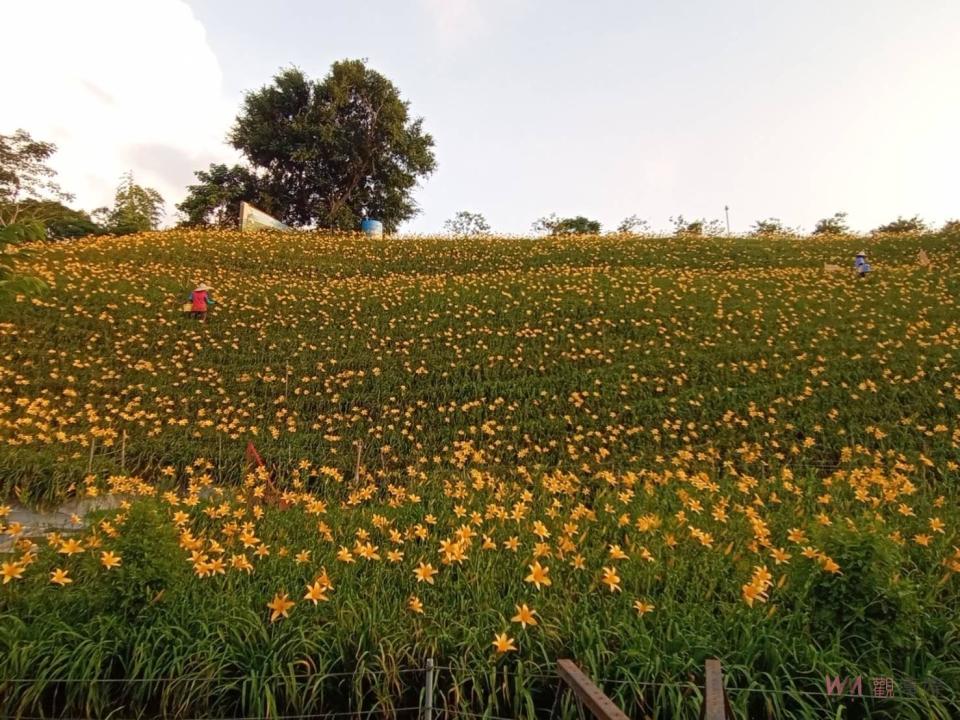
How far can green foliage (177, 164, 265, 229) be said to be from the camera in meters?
31.3

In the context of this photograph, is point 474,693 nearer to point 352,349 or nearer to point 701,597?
point 701,597

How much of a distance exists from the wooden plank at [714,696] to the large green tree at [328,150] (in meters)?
36.2

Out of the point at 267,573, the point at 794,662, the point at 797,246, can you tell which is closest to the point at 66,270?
the point at 267,573

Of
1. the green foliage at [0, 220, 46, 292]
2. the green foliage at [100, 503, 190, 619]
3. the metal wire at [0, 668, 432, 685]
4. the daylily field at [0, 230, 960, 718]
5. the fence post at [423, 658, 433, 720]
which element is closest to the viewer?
the fence post at [423, 658, 433, 720]

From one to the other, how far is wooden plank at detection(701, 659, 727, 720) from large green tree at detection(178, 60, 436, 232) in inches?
1427

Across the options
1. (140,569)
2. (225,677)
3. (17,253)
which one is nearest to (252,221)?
(17,253)

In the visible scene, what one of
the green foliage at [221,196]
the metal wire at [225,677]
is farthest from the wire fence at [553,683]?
the green foliage at [221,196]

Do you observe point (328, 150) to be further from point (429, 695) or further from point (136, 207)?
point (429, 695)

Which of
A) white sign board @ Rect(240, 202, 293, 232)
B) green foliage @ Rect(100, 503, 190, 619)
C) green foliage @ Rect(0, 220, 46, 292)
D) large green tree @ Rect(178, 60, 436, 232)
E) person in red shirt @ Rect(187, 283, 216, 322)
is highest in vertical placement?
large green tree @ Rect(178, 60, 436, 232)

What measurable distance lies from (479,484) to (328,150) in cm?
3508

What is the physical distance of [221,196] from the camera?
32.8 meters

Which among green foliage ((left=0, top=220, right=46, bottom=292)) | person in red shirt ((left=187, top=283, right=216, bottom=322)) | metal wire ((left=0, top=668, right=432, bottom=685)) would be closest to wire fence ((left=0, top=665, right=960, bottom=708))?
metal wire ((left=0, top=668, right=432, bottom=685))

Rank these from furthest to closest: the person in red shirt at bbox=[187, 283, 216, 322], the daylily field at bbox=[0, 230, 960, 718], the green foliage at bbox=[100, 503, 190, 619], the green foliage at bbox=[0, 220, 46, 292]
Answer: the person in red shirt at bbox=[187, 283, 216, 322] → the green foliage at bbox=[0, 220, 46, 292] → the green foliage at bbox=[100, 503, 190, 619] → the daylily field at bbox=[0, 230, 960, 718]

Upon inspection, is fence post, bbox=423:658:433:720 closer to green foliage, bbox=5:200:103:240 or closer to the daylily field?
the daylily field
